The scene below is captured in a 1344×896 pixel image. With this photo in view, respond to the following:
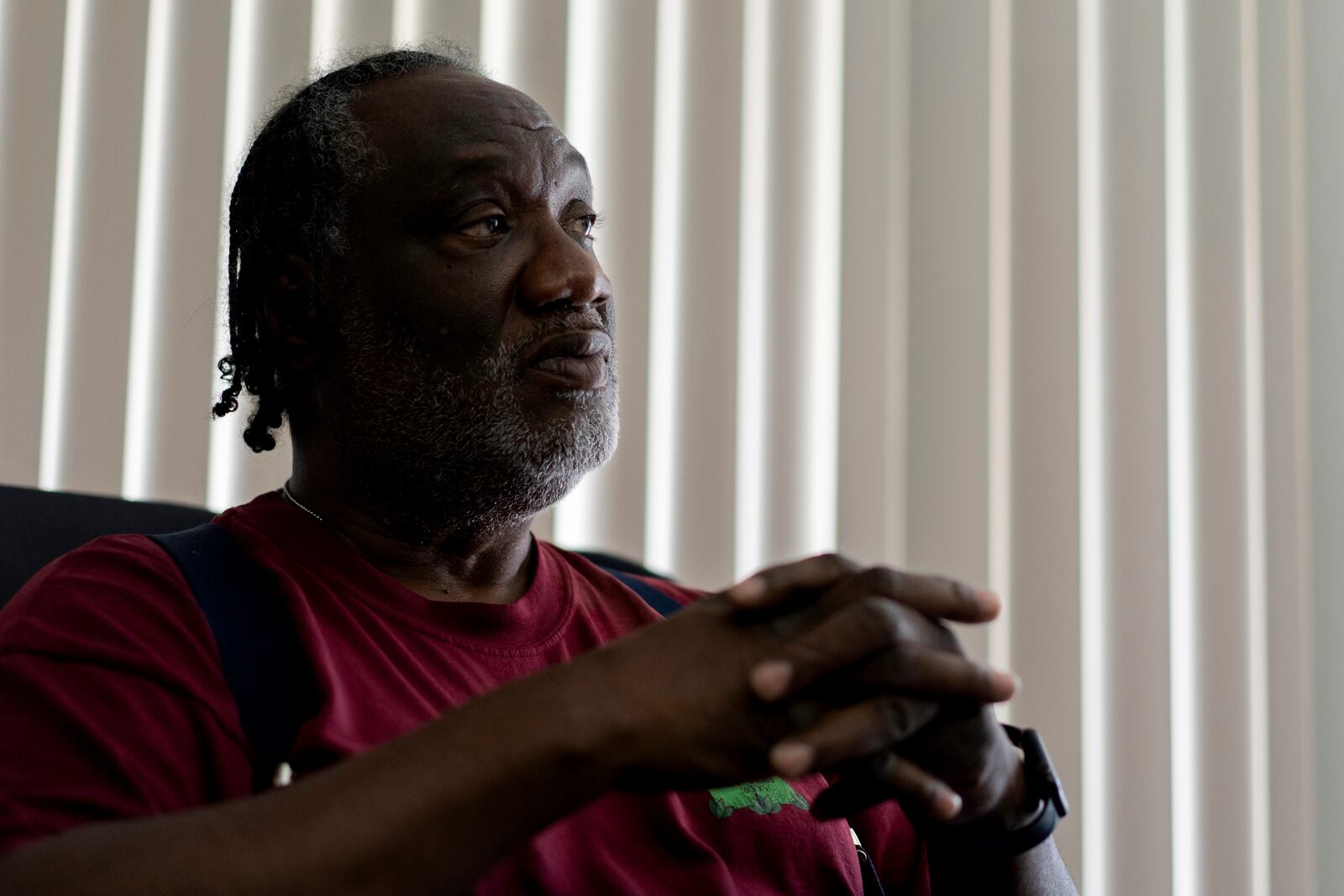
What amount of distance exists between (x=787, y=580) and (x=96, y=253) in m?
1.34

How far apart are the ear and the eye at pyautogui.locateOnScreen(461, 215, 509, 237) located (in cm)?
19

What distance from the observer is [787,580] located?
2.93ft

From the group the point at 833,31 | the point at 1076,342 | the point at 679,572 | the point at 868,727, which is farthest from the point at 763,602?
the point at 833,31

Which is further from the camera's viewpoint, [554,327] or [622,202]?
[622,202]

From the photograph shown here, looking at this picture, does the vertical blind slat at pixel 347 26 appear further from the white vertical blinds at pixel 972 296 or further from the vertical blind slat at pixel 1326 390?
the vertical blind slat at pixel 1326 390

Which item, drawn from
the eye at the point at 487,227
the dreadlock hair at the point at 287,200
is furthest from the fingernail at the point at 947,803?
the dreadlock hair at the point at 287,200

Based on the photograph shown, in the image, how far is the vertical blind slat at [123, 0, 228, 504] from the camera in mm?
1815

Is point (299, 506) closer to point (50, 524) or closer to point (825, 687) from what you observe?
point (50, 524)

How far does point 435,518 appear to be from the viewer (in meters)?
1.29

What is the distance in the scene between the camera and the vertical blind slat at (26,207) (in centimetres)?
179

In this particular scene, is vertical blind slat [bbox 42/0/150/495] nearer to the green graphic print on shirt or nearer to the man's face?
the man's face

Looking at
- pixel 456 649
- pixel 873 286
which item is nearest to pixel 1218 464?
pixel 873 286

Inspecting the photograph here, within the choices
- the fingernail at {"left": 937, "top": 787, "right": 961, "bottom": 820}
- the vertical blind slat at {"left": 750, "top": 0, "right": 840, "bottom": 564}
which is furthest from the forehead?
the fingernail at {"left": 937, "top": 787, "right": 961, "bottom": 820}

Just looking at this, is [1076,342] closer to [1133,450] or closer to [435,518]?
[1133,450]
